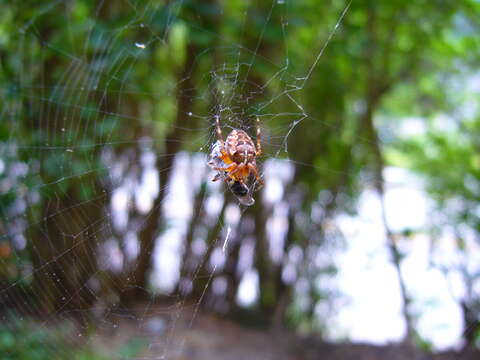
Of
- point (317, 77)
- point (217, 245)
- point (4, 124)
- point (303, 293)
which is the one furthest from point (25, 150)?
point (303, 293)

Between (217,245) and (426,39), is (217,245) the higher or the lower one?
the lower one

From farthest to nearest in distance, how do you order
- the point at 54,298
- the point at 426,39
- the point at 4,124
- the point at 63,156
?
the point at 426,39 < the point at 54,298 < the point at 4,124 < the point at 63,156

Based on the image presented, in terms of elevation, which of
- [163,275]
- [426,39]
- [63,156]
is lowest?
[163,275]

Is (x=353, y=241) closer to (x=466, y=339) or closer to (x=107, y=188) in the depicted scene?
(x=466, y=339)

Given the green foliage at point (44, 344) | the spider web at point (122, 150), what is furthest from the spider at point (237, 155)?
the green foliage at point (44, 344)

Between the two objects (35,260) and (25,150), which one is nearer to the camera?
A: (25,150)

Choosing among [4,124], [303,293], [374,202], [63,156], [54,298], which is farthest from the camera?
[303,293]

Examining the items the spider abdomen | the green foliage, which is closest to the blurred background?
the green foliage

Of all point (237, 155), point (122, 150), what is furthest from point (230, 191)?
point (122, 150)

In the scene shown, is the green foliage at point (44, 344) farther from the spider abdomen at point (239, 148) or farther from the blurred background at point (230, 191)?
the spider abdomen at point (239, 148)
